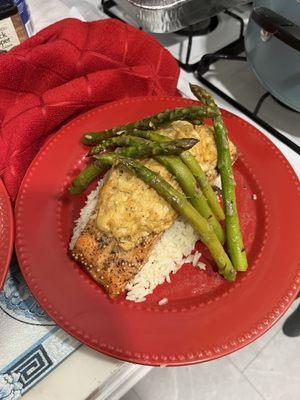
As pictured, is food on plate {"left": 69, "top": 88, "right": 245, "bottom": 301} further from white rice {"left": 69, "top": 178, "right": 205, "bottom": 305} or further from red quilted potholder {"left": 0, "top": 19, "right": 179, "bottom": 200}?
red quilted potholder {"left": 0, "top": 19, "right": 179, "bottom": 200}

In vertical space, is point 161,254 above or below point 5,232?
below

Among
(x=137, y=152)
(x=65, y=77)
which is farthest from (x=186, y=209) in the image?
(x=65, y=77)

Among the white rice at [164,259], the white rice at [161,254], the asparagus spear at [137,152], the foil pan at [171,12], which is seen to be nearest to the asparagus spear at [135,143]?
the asparagus spear at [137,152]

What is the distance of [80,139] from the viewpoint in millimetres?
1112

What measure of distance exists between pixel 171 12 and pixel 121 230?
774mm

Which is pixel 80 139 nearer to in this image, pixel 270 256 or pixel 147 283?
A: pixel 147 283

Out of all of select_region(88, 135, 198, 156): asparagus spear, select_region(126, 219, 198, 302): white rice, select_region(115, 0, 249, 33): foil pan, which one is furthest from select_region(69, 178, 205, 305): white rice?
select_region(115, 0, 249, 33): foil pan

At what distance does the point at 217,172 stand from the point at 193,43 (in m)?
0.76

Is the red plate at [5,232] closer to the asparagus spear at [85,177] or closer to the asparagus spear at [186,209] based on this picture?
the asparagus spear at [85,177]

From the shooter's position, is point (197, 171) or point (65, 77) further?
point (65, 77)

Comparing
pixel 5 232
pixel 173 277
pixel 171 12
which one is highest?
pixel 171 12

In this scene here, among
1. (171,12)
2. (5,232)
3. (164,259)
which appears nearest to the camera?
(5,232)

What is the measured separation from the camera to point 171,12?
1.29 meters

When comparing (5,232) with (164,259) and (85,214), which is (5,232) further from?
(164,259)
